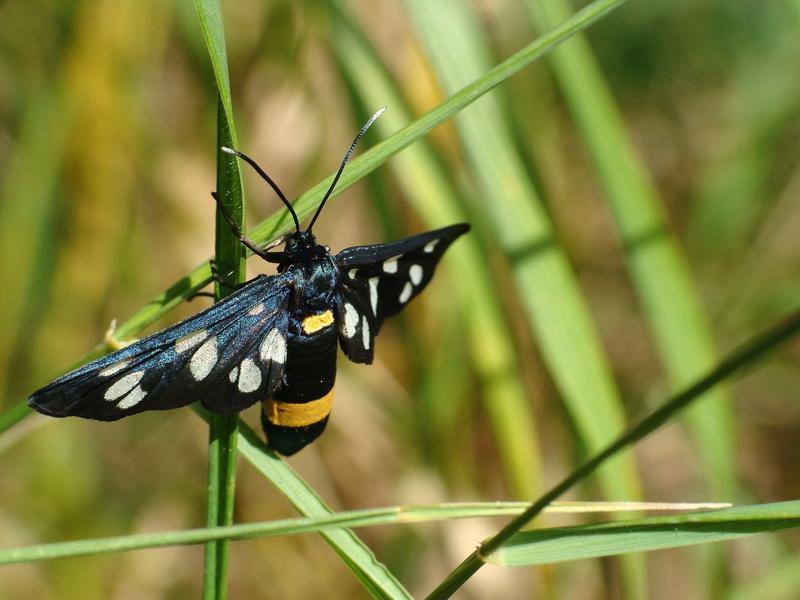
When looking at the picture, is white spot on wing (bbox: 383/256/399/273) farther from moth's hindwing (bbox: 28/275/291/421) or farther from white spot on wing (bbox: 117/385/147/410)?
white spot on wing (bbox: 117/385/147/410)

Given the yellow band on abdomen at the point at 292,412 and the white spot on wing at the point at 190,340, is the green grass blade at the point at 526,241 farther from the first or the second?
the white spot on wing at the point at 190,340

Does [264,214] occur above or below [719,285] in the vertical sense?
above

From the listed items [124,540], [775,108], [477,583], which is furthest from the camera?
[775,108]

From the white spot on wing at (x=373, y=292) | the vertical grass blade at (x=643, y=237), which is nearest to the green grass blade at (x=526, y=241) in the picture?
the vertical grass blade at (x=643, y=237)

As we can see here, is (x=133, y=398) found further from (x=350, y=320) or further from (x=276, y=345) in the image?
(x=350, y=320)

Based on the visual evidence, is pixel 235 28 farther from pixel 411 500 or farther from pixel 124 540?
pixel 124 540

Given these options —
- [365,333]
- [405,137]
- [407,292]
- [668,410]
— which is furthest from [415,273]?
[668,410]

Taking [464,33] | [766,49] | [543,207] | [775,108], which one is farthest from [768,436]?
[464,33]
